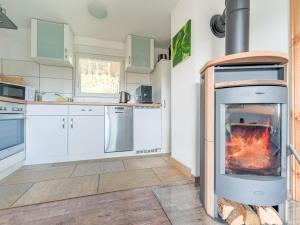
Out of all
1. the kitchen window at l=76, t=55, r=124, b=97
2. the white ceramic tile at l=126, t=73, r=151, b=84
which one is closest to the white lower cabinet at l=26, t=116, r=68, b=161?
the kitchen window at l=76, t=55, r=124, b=97

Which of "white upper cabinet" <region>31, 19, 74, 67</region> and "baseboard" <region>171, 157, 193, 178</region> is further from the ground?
"white upper cabinet" <region>31, 19, 74, 67</region>

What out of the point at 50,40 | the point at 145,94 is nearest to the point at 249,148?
the point at 145,94

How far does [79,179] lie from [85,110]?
1.05 m

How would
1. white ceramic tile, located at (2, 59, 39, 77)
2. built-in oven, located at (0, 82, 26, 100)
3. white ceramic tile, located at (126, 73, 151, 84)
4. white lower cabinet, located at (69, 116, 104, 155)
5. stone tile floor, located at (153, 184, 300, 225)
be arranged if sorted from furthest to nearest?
white ceramic tile, located at (126, 73, 151, 84)
white ceramic tile, located at (2, 59, 39, 77)
white lower cabinet, located at (69, 116, 104, 155)
built-in oven, located at (0, 82, 26, 100)
stone tile floor, located at (153, 184, 300, 225)

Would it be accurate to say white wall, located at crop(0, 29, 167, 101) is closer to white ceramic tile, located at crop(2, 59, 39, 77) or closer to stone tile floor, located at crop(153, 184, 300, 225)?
white ceramic tile, located at crop(2, 59, 39, 77)

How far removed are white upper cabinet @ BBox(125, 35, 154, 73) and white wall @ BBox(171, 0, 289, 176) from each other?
→ 96cm

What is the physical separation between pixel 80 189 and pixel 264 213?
1.41 m

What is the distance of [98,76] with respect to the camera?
3066mm

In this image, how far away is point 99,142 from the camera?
7.77ft

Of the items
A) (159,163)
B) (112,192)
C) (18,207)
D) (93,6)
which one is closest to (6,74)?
(93,6)

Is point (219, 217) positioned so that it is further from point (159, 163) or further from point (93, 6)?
point (93, 6)

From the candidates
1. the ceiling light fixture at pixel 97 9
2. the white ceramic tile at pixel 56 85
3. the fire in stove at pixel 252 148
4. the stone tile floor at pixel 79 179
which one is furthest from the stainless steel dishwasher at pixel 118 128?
the fire in stove at pixel 252 148

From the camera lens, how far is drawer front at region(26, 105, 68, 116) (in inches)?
82.7

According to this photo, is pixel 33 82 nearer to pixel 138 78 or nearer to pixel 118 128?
pixel 118 128
